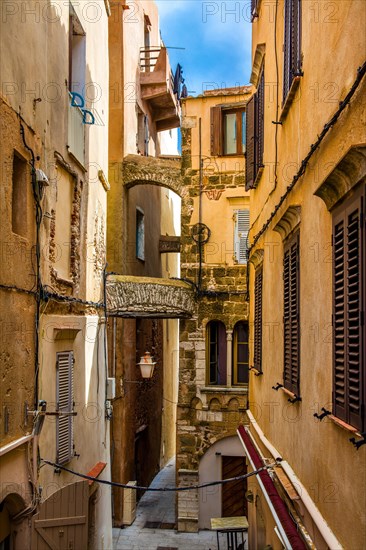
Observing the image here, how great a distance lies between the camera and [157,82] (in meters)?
20.8

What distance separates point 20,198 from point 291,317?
146 inches

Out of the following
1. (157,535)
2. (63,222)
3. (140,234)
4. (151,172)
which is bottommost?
(157,535)

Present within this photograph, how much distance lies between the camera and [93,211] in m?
12.4

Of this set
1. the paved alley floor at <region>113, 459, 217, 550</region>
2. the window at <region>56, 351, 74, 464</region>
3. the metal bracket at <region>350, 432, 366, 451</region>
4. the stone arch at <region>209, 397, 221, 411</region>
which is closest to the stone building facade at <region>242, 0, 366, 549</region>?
the metal bracket at <region>350, 432, 366, 451</region>

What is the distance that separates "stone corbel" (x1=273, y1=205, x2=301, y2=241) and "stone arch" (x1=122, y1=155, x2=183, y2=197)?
1060 cm

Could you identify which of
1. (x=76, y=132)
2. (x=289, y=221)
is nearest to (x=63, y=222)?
(x=76, y=132)

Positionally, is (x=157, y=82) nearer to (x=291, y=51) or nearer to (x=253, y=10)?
(x=253, y=10)

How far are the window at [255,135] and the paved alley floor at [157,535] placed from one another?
9.06m

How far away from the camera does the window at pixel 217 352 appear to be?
17375mm

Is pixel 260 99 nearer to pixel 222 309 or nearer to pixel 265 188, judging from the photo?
pixel 265 188

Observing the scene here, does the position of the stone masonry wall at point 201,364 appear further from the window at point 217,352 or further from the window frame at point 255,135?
the window frame at point 255,135

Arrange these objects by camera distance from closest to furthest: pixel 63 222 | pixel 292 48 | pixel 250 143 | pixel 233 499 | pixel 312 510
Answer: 1. pixel 312 510
2. pixel 292 48
3. pixel 63 222
4. pixel 250 143
5. pixel 233 499

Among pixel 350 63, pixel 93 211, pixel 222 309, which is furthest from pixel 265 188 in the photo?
pixel 222 309

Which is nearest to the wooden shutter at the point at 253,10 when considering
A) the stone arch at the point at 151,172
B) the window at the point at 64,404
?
the window at the point at 64,404
